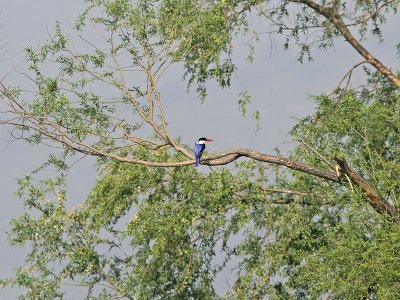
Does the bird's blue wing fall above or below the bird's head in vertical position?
below

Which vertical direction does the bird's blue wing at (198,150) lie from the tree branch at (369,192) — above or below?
above

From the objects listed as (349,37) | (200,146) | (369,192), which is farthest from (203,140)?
(349,37)

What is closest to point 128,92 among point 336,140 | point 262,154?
point 262,154

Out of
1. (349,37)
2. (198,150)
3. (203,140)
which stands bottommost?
(198,150)

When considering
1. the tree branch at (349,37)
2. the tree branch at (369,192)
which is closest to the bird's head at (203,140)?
the tree branch at (369,192)

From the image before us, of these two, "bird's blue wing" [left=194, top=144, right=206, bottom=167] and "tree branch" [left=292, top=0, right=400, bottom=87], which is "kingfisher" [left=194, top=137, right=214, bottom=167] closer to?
"bird's blue wing" [left=194, top=144, right=206, bottom=167]

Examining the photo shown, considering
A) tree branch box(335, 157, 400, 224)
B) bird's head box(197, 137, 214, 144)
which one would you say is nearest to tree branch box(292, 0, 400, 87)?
bird's head box(197, 137, 214, 144)

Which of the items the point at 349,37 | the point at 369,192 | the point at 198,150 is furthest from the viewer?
the point at 349,37

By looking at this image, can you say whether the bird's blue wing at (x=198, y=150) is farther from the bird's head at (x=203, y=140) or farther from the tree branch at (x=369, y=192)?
the tree branch at (x=369, y=192)

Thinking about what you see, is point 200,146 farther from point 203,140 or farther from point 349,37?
point 349,37

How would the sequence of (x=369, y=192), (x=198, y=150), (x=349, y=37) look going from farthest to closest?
(x=349, y=37), (x=198, y=150), (x=369, y=192)

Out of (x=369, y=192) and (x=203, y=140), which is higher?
(x=203, y=140)

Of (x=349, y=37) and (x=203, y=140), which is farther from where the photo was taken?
(x=349, y=37)

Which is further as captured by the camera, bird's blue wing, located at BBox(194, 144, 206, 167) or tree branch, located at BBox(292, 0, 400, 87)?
tree branch, located at BBox(292, 0, 400, 87)
